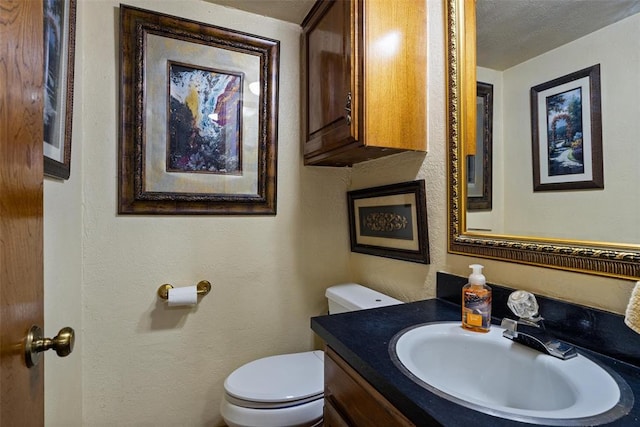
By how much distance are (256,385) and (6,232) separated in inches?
39.2

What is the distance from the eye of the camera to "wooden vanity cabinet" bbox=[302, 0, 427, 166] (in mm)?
1115

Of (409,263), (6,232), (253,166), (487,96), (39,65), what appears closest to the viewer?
(6,232)

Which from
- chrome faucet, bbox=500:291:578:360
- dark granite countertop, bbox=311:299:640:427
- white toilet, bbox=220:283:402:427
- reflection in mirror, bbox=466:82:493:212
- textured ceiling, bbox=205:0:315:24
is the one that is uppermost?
textured ceiling, bbox=205:0:315:24

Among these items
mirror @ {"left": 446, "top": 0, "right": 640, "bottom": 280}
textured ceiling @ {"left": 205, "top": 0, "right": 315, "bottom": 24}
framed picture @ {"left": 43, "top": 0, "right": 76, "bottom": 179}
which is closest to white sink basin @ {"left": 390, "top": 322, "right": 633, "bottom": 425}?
mirror @ {"left": 446, "top": 0, "right": 640, "bottom": 280}

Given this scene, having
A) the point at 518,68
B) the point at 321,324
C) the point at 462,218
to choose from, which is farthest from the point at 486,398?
the point at 518,68

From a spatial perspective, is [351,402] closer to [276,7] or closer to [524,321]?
[524,321]

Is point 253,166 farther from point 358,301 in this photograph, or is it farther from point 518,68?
point 518,68

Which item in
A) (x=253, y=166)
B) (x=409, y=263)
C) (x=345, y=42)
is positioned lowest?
(x=409, y=263)

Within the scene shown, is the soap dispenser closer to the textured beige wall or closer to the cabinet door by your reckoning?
the cabinet door

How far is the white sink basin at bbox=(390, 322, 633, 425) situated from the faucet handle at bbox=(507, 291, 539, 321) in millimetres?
69

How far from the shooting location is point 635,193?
68 centimetres

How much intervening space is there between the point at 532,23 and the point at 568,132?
36 cm

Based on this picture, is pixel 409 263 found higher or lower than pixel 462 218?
lower

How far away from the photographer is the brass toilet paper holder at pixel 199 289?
139 centimetres
